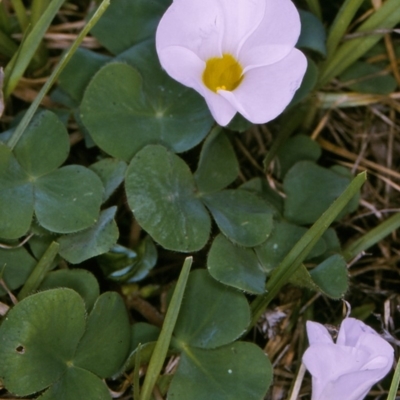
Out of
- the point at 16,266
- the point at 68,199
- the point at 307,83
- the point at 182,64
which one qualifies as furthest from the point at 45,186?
the point at 307,83

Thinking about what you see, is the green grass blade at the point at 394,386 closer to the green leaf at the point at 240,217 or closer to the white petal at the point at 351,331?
the white petal at the point at 351,331

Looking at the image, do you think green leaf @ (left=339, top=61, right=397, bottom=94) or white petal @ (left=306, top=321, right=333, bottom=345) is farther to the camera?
green leaf @ (left=339, top=61, right=397, bottom=94)

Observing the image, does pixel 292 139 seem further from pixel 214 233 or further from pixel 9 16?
pixel 9 16

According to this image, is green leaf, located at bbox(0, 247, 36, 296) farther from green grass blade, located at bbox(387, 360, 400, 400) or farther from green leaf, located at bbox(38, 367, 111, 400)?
green grass blade, located at bbox(387, 360, 400, 400)

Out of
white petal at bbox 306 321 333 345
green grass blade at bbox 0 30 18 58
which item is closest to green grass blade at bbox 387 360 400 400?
white petal at bbox 306 321 333 345

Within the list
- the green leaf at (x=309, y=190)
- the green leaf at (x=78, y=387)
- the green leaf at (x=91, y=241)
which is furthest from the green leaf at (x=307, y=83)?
the green leaf at (x=78, y=387)

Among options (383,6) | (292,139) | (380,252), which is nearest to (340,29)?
(383,6)
